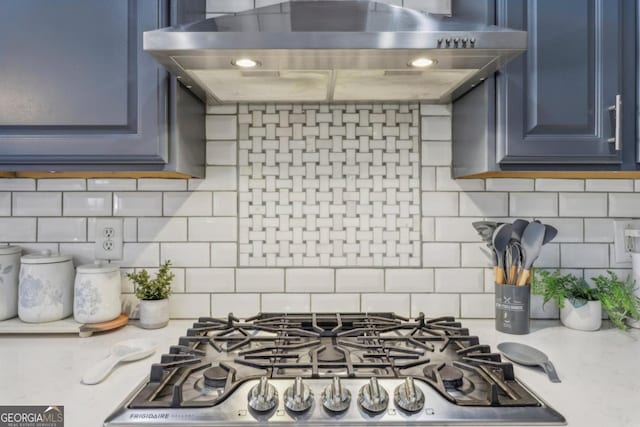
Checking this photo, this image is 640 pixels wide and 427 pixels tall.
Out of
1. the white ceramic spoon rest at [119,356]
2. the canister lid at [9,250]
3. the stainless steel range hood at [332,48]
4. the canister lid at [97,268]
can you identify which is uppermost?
the stainless steel range hood at [332,48]

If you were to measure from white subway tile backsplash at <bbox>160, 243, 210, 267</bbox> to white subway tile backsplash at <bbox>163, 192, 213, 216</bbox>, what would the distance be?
111 mm

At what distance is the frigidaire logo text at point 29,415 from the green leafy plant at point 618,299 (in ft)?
4.93

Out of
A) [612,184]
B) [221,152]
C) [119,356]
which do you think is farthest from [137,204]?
[612,184]

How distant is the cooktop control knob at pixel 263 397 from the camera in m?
0.74

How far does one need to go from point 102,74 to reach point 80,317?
737 millimetres

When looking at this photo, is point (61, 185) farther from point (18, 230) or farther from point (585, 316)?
point (585, 316)

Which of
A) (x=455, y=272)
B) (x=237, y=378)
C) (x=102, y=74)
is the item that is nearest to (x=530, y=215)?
(x=455, y=272)

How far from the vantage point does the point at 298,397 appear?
0.75 m

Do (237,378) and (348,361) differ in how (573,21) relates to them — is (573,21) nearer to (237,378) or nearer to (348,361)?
(348,361)

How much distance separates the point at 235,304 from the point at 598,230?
4.33 feet

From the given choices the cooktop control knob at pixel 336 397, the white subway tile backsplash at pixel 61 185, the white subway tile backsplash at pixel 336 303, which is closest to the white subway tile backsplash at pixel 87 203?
the white subway tile backsplash at pixel 61 185

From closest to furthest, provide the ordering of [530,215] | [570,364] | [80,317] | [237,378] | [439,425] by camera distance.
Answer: [439,425], [237,378], [570,364], [80,317], [530,215]

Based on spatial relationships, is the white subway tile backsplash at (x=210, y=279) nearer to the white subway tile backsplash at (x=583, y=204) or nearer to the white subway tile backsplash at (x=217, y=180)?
the white subway tile backsplash at (x=217, y=180)

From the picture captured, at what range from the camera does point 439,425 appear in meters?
0.72
